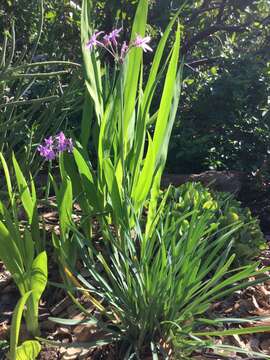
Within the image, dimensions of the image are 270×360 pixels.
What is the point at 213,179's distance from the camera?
285cm

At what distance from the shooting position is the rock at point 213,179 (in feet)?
9.41

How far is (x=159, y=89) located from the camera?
331 centimetres

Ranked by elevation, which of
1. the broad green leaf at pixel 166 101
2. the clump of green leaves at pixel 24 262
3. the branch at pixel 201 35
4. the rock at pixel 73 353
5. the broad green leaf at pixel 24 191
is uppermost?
the branch at pixel 201 35

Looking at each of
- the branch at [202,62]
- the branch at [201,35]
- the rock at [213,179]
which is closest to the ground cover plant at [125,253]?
the rock at [213,179]

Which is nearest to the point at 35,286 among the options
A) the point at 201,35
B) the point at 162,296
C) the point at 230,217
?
the point at 162,296

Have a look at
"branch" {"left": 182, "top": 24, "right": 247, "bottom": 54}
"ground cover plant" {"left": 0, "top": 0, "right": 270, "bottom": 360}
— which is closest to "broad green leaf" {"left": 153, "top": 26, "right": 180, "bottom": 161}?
"ground cover plant" {"left": 0, "top": 0, "right": 270, "bottom": 360}

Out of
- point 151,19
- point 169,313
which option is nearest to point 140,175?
point 169,313

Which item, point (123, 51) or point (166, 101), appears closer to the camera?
point (123, 51)

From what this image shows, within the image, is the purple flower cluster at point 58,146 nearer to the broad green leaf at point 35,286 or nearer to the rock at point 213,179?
the broad green leaf at point 35,286

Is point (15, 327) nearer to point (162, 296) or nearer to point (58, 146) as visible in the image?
point (162, 296)

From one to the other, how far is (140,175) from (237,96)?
1.46m

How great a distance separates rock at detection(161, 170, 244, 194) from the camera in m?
2.87

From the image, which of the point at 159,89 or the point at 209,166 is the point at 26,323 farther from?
the point at 159,89

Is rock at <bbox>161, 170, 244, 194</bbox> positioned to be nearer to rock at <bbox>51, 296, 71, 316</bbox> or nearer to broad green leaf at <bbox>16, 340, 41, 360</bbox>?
rock at <bbox>51, 296, 71, 316</bbox>
